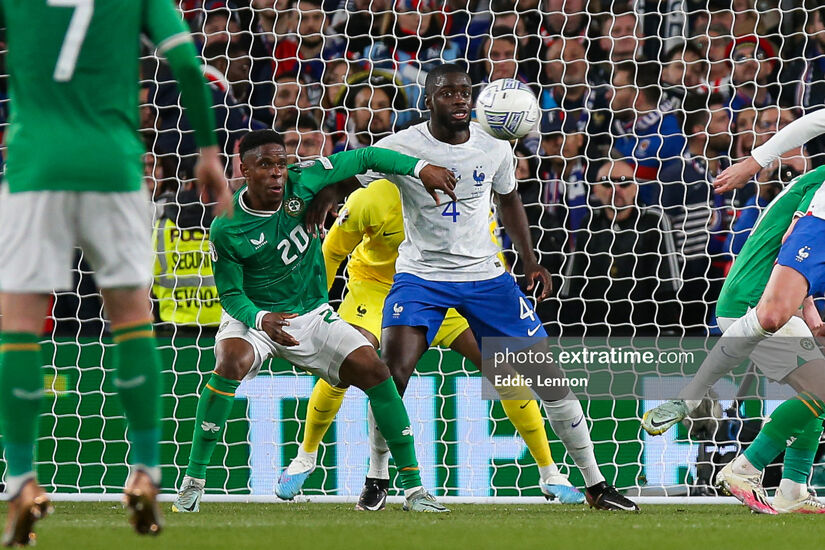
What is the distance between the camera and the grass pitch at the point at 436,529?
372 centimetres

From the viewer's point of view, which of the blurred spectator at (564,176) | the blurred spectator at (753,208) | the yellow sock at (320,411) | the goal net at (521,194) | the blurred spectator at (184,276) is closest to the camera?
the yellow sock at (320,411)

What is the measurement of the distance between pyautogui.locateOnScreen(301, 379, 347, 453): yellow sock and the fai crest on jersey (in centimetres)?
106

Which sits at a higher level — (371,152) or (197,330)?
(371,152)

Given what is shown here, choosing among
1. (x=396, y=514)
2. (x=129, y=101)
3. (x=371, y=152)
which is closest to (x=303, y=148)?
(x=371, y=152)

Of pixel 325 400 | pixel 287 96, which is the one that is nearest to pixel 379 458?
pixel 325 400

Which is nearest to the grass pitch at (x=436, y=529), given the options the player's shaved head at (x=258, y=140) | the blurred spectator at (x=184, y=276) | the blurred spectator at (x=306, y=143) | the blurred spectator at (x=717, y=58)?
the player's shaved head at (x=258, y=140)

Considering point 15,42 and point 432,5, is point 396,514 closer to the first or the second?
point 15,42

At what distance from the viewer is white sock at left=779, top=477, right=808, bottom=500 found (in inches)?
212

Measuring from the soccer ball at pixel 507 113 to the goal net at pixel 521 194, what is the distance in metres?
1.18

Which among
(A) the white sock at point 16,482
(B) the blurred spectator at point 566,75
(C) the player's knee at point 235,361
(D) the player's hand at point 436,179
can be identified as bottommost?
(A) the white sock at point 16,482

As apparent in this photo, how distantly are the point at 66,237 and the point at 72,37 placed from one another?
21.7 inches

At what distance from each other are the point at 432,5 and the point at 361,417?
10.7 feet

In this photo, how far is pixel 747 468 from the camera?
17.2ft

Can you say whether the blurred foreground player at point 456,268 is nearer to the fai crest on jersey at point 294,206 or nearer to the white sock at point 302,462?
the fai crest on jersey at point 294,206
